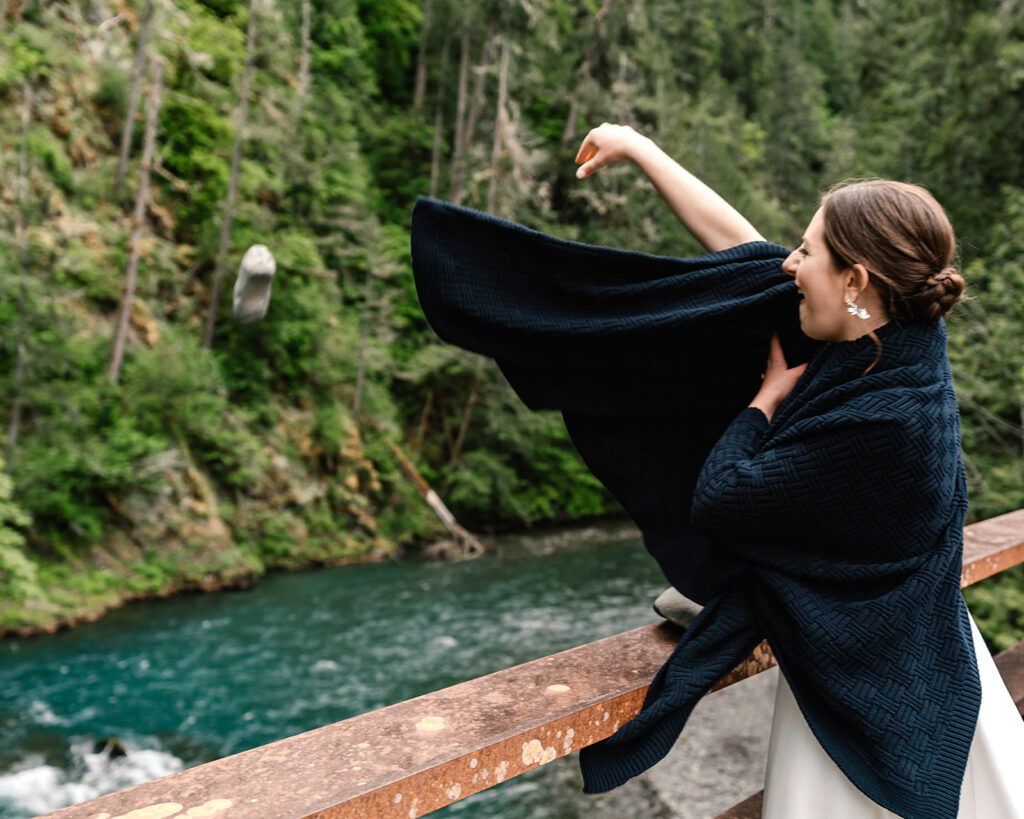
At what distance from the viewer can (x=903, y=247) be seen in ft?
3.94

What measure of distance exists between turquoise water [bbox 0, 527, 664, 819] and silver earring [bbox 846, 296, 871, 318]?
5735 mm

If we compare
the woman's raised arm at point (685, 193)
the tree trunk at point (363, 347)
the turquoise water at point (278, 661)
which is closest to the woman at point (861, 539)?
the woman's raised arm at point (685, 193)

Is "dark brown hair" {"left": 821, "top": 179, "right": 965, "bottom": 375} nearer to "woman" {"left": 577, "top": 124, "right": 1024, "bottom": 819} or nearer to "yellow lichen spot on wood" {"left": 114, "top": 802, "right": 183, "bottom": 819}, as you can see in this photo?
"woman" {"left": 577, "top": 124, "right": 1024, "bottom": 819}

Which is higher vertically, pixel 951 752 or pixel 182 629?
pixel 951 752

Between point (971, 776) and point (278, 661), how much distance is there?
9255 mm

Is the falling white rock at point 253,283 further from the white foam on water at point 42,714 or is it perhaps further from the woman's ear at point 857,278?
the woman's ear at point 857,278

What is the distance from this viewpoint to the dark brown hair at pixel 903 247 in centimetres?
121

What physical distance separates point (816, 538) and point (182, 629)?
10.8 m

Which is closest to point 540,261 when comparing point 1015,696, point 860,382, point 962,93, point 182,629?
point 860,382

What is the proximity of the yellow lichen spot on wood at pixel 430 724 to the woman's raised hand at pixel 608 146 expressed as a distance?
110cm

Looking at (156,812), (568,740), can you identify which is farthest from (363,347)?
(156,812)

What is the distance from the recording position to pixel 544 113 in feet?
77.1

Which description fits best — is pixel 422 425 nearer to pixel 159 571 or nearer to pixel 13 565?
pixel 159 571

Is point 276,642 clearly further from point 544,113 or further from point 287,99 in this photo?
point 544,113
